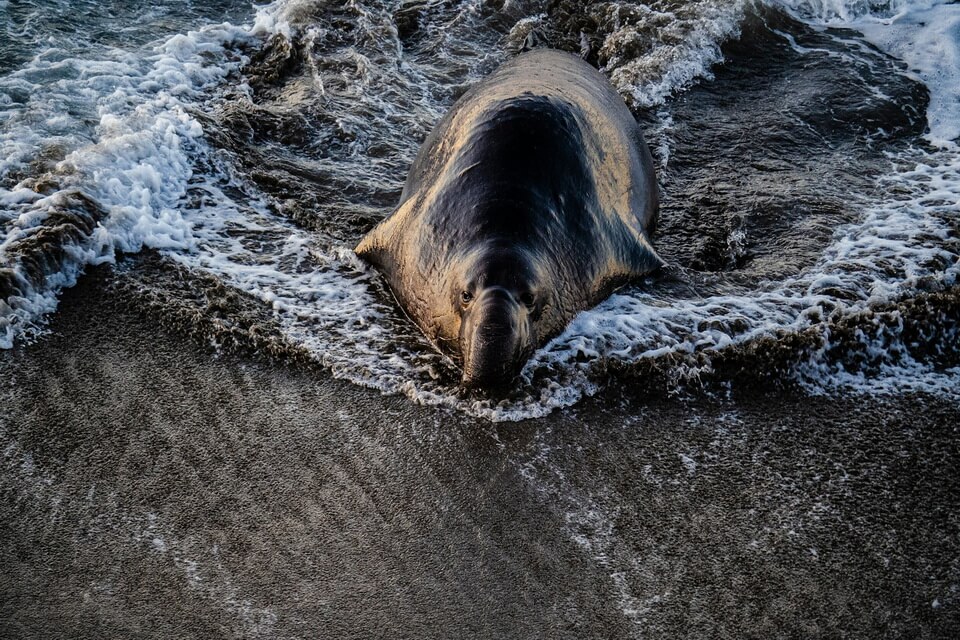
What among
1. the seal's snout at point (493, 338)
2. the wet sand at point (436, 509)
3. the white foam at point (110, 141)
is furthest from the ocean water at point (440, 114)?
the wet sand at point (436, 509)

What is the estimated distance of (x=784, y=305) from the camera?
17.4 feet

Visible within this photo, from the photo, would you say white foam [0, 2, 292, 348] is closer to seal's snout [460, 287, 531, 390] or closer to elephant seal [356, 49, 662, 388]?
elephant seal [356, 49, 662, 388]

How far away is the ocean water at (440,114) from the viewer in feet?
16.5

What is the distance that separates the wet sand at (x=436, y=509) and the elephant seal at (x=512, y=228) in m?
0.50

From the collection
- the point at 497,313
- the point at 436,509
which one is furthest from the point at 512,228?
the point at 436,509

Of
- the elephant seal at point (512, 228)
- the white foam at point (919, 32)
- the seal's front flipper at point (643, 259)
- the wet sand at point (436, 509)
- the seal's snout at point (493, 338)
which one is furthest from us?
the white foam at point (919, 32)

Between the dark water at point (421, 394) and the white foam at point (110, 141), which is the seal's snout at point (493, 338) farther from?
the white foam at point (110, 141)

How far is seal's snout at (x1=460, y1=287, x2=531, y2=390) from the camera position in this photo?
452 cm

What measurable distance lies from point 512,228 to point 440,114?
10.8 ft

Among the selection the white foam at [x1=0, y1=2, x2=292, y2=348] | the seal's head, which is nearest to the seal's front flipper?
the seal's head

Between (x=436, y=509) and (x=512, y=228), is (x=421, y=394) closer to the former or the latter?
(x=436, y=509)

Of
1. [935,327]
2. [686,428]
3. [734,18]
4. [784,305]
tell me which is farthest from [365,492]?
[734,18]

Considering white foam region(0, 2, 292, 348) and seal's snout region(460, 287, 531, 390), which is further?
white foam region(0, 2, 292, 348)

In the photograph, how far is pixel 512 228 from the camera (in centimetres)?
491
